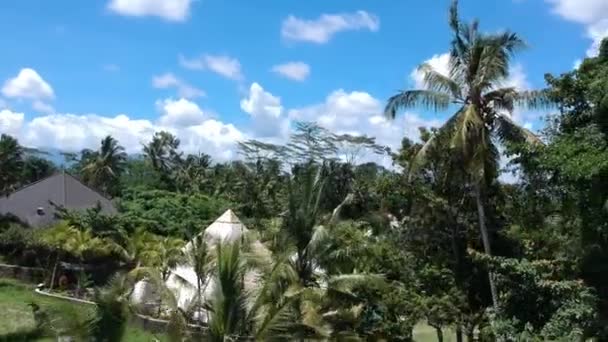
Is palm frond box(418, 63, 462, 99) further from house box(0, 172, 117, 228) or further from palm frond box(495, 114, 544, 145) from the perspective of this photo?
house box(0, 172, 117, 228)

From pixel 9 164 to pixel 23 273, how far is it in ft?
38.4

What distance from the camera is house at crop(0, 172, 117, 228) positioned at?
41750mm

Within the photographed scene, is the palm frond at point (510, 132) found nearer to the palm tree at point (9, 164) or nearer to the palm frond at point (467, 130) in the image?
the palm frond at point (467, 130)

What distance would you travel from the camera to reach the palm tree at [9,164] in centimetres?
4303

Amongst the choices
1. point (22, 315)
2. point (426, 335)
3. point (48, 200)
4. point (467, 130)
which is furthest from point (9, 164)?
point (467, 130)

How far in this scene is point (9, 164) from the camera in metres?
44.1

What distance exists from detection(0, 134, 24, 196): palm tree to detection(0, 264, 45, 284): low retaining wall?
8.85m

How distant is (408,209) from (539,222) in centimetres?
579

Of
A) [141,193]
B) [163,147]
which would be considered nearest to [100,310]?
[141,193]

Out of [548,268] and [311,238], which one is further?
[311,238]

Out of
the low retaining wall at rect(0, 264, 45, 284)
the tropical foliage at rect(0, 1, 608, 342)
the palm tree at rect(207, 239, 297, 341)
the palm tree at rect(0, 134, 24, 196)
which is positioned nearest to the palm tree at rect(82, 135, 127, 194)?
the palm tree at rect(0, 134, 24, 196)

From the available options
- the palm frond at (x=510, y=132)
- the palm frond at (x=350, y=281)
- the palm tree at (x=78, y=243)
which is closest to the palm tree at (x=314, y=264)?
the palm frond at (x=350, y=281)

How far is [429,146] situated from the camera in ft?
67.7

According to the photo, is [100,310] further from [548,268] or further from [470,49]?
[470,49]
